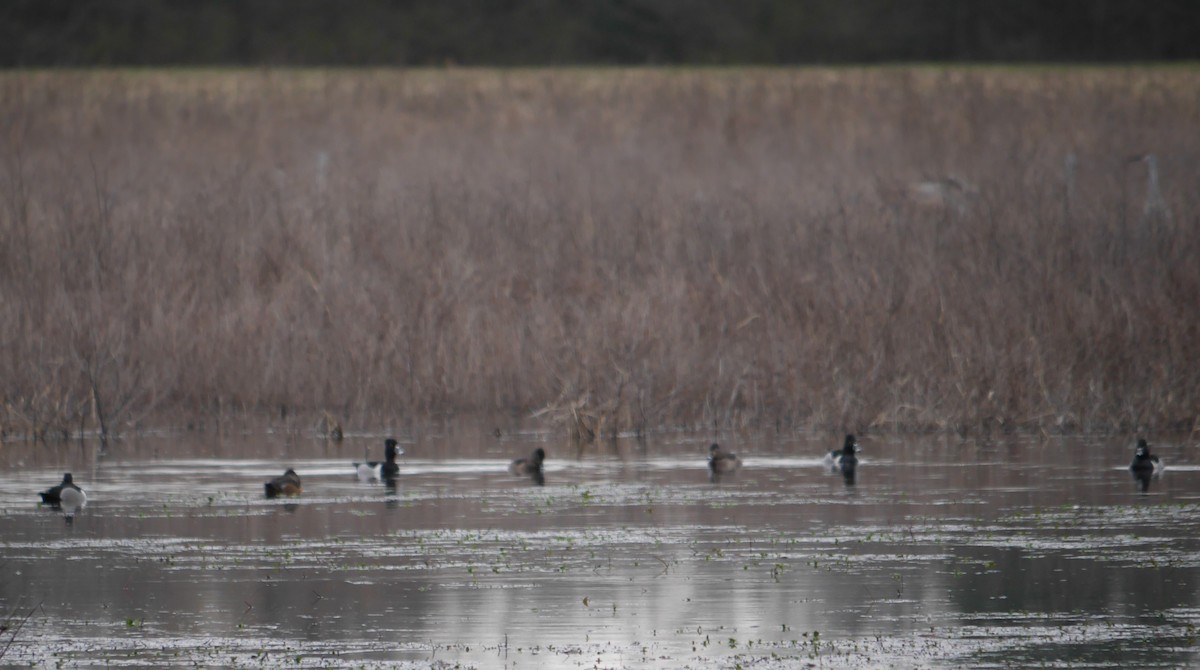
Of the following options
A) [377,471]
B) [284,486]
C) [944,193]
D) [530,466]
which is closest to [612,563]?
[284,486]

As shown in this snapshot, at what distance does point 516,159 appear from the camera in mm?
31781

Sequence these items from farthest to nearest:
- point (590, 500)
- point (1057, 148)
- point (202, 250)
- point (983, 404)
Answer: point (1057, 148)
point (202, 250)
point (983, 404)
point (590, 500)

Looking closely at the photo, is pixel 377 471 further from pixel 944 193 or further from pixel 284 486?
pixel 944 193

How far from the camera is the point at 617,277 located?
69.8 ft

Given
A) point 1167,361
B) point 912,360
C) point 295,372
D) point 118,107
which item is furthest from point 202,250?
point 118,107

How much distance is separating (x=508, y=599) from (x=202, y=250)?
14.1 metres

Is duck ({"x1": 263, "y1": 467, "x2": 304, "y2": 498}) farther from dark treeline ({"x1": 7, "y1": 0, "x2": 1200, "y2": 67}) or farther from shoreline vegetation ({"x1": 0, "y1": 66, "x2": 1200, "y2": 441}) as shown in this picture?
dark treeline ({"x1": 7, "y1": 0, "x2": 1200, "y2": 67})

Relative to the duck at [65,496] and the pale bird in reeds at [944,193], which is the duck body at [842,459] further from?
the pale bird in reeds at [944,193]

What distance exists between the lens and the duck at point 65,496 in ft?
42.2

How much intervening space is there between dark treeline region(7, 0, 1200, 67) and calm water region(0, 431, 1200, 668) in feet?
185

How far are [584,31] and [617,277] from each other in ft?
201

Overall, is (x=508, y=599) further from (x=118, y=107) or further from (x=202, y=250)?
(x=118, y=107)

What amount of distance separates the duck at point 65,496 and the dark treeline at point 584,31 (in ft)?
189

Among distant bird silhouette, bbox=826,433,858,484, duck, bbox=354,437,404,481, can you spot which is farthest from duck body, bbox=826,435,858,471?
duck, bbox=354,437,404,481
